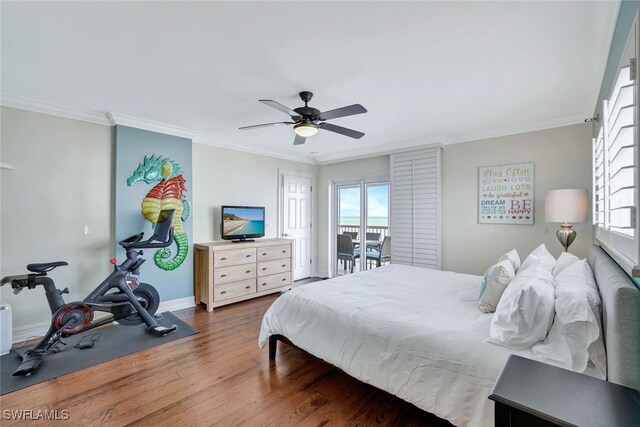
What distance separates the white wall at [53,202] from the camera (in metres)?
2.90

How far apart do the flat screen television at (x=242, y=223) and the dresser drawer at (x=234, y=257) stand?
38 cm

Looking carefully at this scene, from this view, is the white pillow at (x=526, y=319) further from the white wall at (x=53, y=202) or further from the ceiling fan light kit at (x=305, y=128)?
the white wall at (x=53, y=202)

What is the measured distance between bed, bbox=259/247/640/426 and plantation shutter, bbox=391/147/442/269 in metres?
1.66

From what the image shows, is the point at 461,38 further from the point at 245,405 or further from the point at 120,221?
the point at 120,221

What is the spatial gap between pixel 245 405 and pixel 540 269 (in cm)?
227

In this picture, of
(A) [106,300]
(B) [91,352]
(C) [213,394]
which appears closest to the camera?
(C) [213,394]

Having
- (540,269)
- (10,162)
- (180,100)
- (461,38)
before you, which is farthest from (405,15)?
(10,162)

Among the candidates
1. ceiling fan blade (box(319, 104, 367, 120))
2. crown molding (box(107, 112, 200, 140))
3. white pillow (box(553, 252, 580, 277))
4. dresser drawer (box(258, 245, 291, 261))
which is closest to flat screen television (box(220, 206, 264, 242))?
dresser drawer (box(258, 245, 291, 261))

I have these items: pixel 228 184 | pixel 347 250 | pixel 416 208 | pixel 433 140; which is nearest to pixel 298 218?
pixel 347 250

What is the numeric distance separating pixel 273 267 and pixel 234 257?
2.50 feet

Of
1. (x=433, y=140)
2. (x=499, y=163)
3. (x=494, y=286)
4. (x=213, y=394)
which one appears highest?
(x=433, y=140)

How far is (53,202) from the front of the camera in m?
3.13

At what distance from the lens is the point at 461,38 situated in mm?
1885

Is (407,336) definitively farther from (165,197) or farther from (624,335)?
(165,197)
